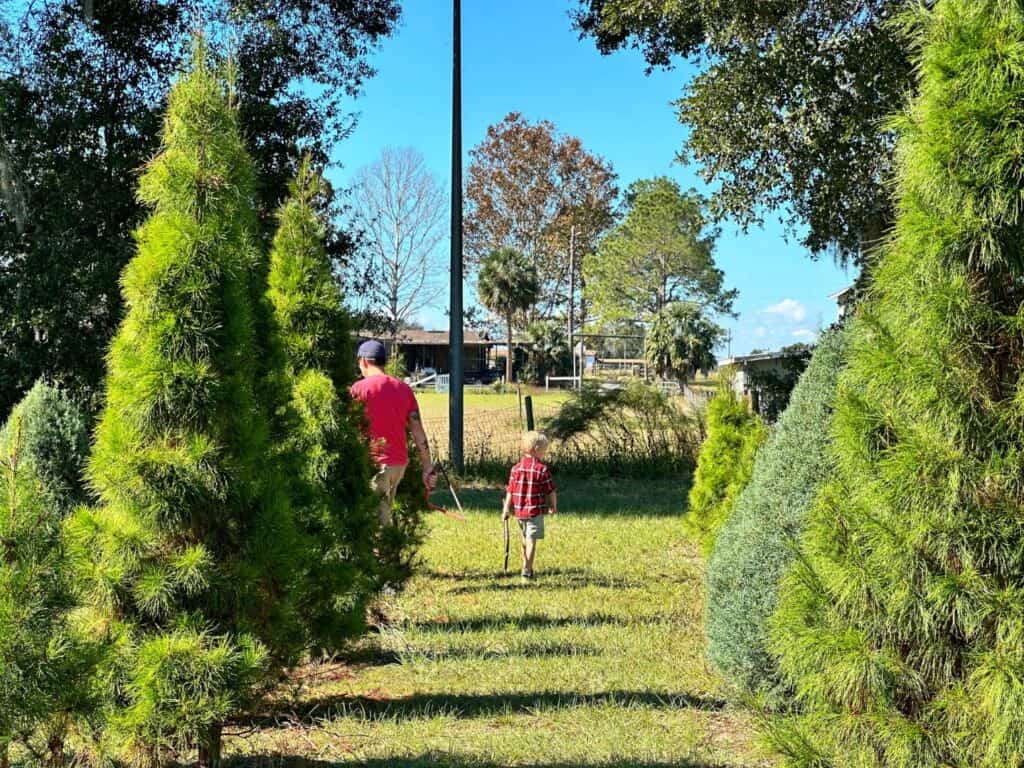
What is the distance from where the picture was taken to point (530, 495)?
25.1 feet

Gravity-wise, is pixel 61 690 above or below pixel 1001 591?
below

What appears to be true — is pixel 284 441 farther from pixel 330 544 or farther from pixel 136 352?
pixel 136 352

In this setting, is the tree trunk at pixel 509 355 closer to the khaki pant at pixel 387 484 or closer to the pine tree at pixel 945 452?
the khaki pant at pixel 387 484

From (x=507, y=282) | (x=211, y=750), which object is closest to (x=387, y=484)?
(x=211, y=750)

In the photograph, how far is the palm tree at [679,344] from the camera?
4634 cm

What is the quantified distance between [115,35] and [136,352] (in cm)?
1109

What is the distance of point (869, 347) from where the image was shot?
2.60 meters

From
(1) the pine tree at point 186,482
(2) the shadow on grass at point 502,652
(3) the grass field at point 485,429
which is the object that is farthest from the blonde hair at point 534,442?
(3) the grass field at point 485,429

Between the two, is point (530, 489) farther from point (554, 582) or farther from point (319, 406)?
point (319, 406)

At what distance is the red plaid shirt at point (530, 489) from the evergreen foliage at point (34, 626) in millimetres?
5051

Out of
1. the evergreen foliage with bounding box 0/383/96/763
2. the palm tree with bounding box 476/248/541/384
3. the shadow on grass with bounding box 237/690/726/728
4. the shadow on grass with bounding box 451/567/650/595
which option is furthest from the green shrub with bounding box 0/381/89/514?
the palm tree with bounding box 476/248/541/384

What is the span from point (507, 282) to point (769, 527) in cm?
5003

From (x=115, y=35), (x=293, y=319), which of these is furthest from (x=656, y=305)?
(x=293, y=319)

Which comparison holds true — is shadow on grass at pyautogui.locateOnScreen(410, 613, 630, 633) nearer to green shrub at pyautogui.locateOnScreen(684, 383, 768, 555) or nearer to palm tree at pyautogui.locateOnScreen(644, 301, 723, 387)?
green shrub at pyautogui.locateOnScreen(684, 383, 768, 555)
